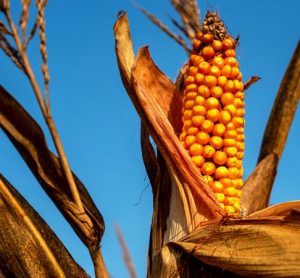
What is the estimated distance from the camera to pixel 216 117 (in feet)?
8.65

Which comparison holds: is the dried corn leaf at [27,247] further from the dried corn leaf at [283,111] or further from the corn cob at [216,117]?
the dried corn leaf at [283,111]

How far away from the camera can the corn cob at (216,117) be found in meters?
2.60

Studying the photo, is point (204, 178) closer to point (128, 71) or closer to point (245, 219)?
point (245, 219)

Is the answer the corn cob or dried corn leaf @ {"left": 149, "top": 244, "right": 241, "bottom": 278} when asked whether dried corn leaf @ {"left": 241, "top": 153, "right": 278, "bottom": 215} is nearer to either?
the corn cob

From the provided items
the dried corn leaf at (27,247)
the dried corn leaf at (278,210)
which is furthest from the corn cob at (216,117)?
the dried corn leaf at (27,247)

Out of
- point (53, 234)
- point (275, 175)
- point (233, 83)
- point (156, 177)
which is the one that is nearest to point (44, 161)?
point (53, 234)

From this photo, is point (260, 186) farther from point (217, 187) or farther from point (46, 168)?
point (46, 168)

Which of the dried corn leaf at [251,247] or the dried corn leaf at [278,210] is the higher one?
the dried corn leaf at [278,210]

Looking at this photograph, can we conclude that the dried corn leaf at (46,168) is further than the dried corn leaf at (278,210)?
Yes

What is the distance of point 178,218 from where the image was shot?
258 centimetres

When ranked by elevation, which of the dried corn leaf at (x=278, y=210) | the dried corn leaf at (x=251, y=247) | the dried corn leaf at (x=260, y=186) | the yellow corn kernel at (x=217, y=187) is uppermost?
the yellow corn kernel at (x=217, y=187)

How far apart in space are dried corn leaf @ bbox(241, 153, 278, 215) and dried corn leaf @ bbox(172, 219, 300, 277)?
0.42 meters

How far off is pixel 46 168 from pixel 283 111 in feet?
4.30

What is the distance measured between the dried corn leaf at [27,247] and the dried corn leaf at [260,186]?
829 mm
